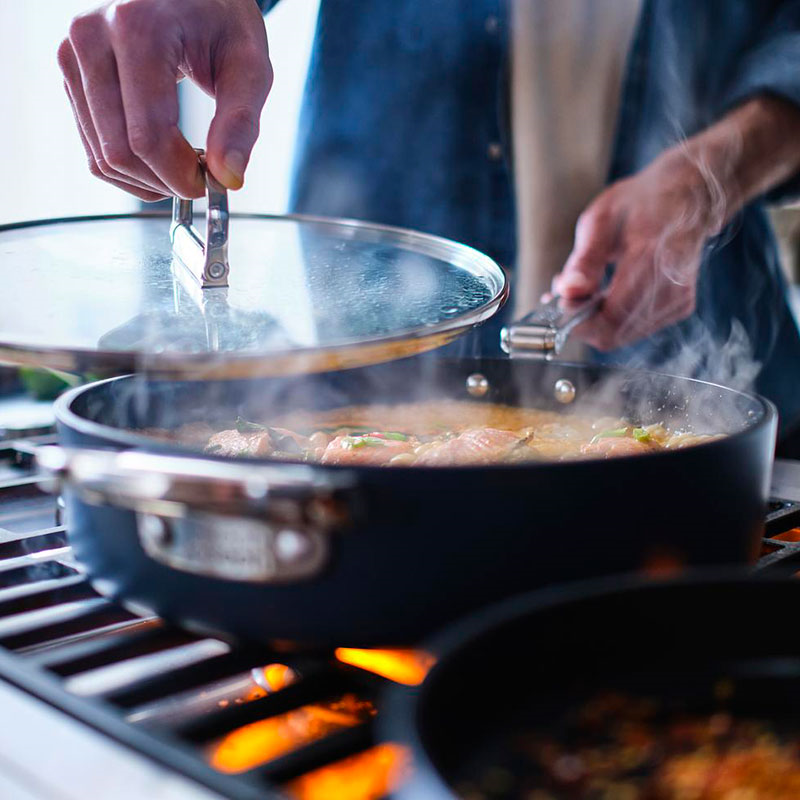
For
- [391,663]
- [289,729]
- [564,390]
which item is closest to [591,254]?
[564,390]

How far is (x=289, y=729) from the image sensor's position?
0.83 metres

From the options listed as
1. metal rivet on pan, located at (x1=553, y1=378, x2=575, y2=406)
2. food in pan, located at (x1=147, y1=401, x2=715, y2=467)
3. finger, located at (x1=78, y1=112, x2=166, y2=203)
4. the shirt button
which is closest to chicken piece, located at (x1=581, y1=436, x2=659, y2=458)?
food in pan, located at (x1=147, y1=401, x2=715, y2=467)

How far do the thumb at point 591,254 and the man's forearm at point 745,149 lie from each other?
21 cm

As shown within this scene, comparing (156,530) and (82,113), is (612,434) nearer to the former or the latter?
(156,530)

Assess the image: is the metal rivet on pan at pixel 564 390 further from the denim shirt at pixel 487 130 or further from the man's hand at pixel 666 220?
the denim shirt at pixel 487 130

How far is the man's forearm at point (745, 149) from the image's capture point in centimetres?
170

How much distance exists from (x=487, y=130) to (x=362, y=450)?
1.07 meters

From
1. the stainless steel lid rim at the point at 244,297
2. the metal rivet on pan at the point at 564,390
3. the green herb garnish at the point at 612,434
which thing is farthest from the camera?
the metal rivet on pan at the point at 564,390

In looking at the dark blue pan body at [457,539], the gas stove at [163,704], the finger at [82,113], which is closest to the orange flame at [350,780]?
the gas stove at [163,704]

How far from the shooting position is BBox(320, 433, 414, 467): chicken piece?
116cm

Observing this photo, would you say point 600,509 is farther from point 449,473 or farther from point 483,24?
point 483,24

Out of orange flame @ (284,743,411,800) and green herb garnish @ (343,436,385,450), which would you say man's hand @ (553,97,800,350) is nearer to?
green herb garnish @ (343,436,385,450)

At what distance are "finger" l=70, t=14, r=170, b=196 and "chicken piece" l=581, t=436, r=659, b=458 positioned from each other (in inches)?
24.5

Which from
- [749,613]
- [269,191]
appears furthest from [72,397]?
[269,191]
